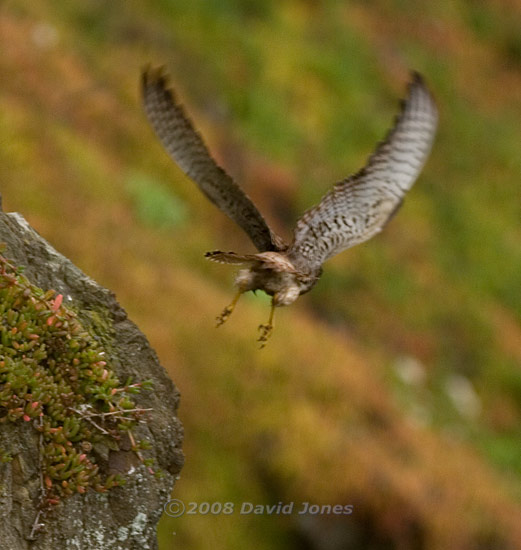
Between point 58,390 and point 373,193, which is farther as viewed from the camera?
point 373,193

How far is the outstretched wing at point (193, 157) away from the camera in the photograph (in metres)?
5.95

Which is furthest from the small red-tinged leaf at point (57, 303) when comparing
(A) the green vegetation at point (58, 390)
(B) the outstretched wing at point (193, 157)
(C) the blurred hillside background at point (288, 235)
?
(C) the blurred hillside background at point (288, 235)

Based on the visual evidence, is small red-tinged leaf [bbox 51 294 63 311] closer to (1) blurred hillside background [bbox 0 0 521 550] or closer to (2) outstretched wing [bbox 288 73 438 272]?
(2) outstretched wing [bbox 288 73 438 272]

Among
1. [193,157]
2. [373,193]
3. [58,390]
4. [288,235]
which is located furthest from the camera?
[288,235]

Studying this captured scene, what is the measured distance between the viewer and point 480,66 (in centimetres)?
2819

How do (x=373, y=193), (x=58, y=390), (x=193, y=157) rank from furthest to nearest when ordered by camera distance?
(x=373, y=193), (x=193, y=157), (x=58, y=390)

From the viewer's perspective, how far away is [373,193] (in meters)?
6.89

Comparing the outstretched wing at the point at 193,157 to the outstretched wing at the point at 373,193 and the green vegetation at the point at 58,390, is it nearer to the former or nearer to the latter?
the outstretched wing at the point at 373,193

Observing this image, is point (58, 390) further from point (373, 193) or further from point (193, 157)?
point (373, 193)

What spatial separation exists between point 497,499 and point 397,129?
6.10 meters

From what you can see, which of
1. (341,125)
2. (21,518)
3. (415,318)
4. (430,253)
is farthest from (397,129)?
(341,125)

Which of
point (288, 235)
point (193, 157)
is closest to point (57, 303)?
point (193, 157)

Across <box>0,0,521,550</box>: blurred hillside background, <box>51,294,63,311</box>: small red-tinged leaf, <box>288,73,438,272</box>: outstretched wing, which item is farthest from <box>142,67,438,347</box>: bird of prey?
<box>0,0,521,550</box>: blurred hillside background

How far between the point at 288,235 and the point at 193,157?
10807 mm
